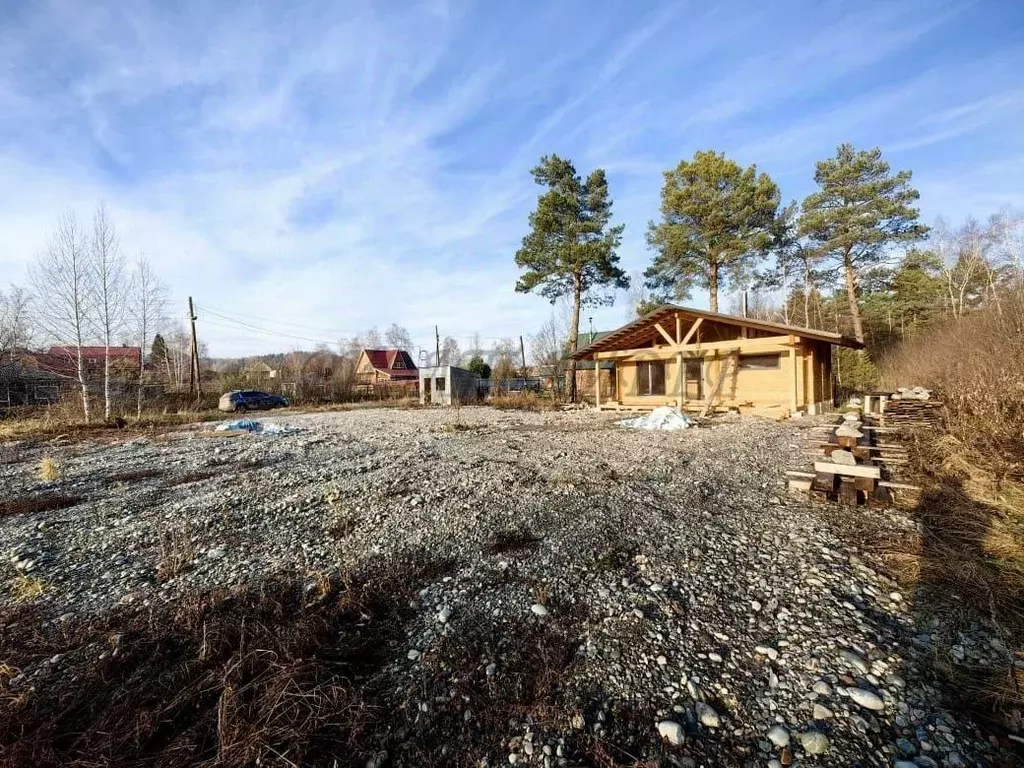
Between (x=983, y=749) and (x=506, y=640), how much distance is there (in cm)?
221

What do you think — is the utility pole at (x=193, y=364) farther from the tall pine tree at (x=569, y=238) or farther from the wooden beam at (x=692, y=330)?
the wooden beam at (x=692, y=330)

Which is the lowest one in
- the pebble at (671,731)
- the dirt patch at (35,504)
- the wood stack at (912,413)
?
the pebble at (671,731)

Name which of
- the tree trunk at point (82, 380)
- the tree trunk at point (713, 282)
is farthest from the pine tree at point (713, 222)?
the tree trunk at point (82, 380)

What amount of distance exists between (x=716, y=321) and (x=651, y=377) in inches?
157

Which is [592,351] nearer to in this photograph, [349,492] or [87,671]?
[349,492]

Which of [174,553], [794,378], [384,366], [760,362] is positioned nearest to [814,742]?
[174,553]

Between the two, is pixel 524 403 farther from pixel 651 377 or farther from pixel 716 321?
pixel 716 321

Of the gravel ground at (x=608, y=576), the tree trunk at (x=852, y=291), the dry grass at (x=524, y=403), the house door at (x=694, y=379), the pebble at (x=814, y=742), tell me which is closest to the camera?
the pebble at (x=814, y=742)

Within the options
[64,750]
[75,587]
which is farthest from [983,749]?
[75,587]

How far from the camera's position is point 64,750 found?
5.93 feet

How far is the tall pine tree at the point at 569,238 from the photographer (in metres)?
20.5

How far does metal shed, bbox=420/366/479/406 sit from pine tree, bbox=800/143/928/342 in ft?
69.5

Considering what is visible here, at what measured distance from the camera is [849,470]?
4945mm

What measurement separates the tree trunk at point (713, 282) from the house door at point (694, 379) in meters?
5.53
